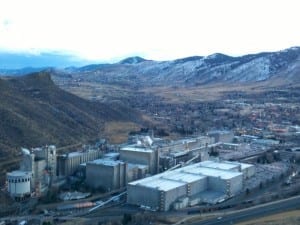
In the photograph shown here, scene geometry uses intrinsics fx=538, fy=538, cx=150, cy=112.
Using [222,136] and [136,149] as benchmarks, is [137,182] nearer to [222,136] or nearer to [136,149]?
[136,149]

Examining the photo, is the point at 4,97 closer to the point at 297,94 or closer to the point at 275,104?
the point at 275,104

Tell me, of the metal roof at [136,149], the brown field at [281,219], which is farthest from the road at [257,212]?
the metal roof at [136,149]

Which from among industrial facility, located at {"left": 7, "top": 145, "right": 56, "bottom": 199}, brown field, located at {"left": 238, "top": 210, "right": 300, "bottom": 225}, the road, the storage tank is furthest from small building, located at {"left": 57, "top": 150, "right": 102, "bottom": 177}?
brown field, located at {"left": 238, "top": 210, "right": 300, "bottom": 225}

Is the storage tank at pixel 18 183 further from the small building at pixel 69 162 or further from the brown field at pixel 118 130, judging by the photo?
the brown field at pixel 118 130

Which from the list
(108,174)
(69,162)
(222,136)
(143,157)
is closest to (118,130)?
(222,136)

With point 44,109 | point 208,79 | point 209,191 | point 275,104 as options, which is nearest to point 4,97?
point 44,109

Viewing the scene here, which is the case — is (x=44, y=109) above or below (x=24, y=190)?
above
